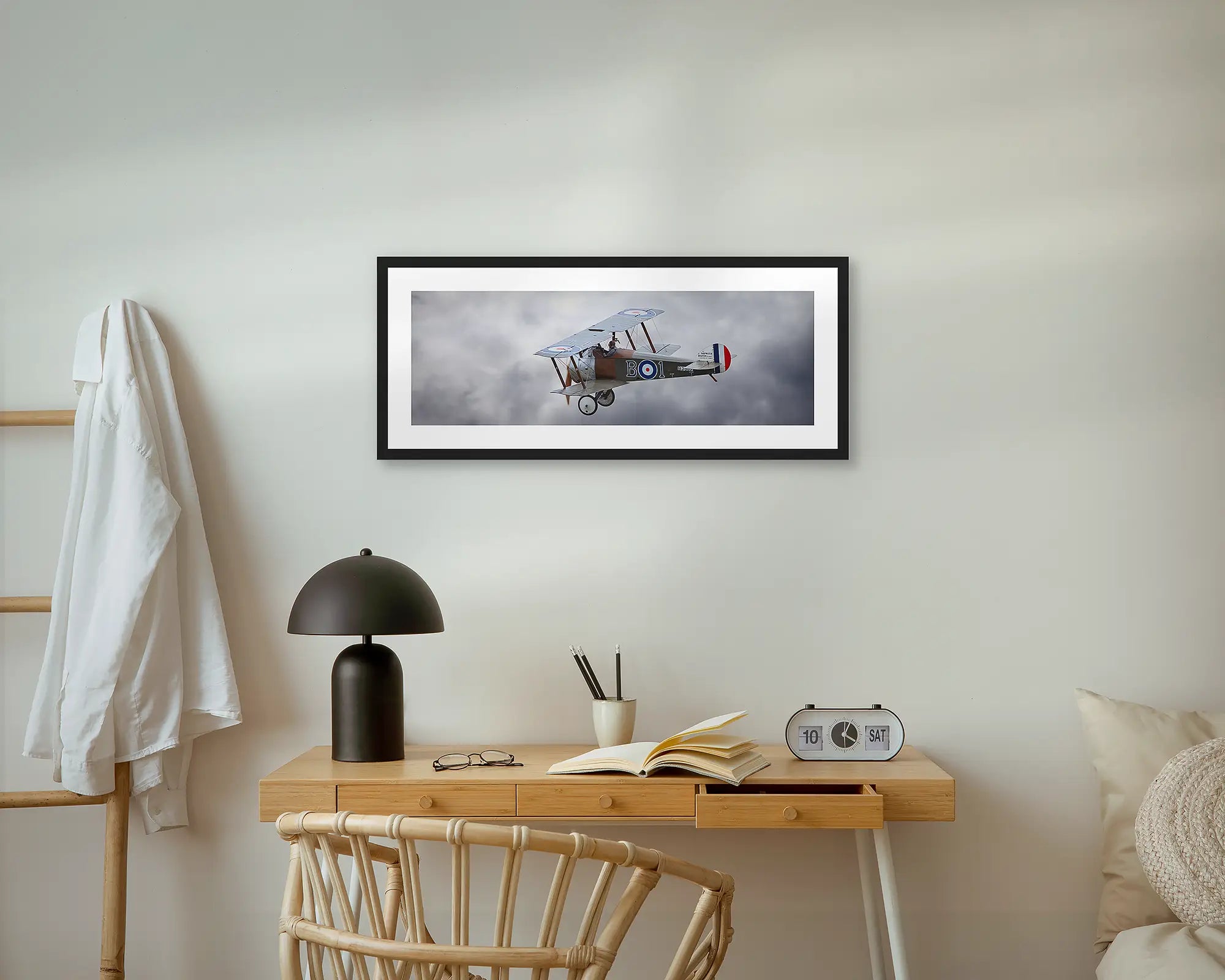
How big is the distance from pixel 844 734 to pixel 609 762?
0.50 meters

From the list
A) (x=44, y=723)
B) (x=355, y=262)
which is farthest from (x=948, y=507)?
(x=44, y=723)

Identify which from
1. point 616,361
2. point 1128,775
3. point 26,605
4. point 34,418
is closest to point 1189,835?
point 1128,775

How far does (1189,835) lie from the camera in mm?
1803

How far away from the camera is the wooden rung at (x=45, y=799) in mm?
2119

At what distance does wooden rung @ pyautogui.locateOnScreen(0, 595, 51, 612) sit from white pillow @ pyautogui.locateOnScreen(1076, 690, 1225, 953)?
2.28m

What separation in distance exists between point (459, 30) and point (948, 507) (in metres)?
1.60

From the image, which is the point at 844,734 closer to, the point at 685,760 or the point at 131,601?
the point at 685,760

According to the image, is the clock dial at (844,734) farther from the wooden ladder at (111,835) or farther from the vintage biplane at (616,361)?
the wooden ladder at (111,835)

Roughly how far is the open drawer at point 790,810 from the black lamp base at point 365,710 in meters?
0.65

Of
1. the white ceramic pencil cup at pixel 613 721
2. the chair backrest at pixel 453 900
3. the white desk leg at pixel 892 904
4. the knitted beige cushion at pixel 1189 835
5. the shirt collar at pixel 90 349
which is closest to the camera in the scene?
the chair backrest at pixel 453 900

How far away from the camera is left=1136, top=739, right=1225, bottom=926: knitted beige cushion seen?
177 centimetres

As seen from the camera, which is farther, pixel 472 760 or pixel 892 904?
pixel 472 760

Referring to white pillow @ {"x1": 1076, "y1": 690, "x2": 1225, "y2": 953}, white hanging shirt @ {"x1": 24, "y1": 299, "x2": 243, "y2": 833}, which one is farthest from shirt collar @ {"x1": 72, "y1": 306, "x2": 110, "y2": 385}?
white pillow @ {"x1": 1076, "y1": 690, "x2": 1225, "y2": 953}

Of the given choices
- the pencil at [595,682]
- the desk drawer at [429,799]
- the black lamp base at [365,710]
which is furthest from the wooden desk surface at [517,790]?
the pencil at [595,682]
